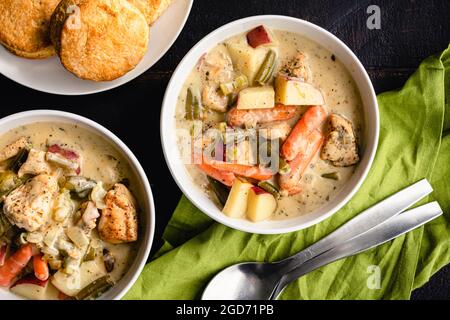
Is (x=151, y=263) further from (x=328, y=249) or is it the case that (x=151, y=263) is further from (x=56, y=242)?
(x=328, y=249)

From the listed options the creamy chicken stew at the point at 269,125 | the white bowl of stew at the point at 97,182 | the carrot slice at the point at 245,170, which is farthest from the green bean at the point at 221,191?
the white bowl of stew at the point at 97,182

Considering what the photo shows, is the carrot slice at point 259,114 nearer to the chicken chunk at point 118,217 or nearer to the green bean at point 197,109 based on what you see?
the green bean at point 197,109

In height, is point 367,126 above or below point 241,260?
above

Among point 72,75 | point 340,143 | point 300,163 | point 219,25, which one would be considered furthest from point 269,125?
point 72,75

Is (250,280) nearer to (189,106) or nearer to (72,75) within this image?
(189,106)

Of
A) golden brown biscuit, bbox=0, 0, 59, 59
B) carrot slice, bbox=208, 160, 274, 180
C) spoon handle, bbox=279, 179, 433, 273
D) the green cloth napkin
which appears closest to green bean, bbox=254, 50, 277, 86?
carrot slice, bbox=208, 160, 274, 180
